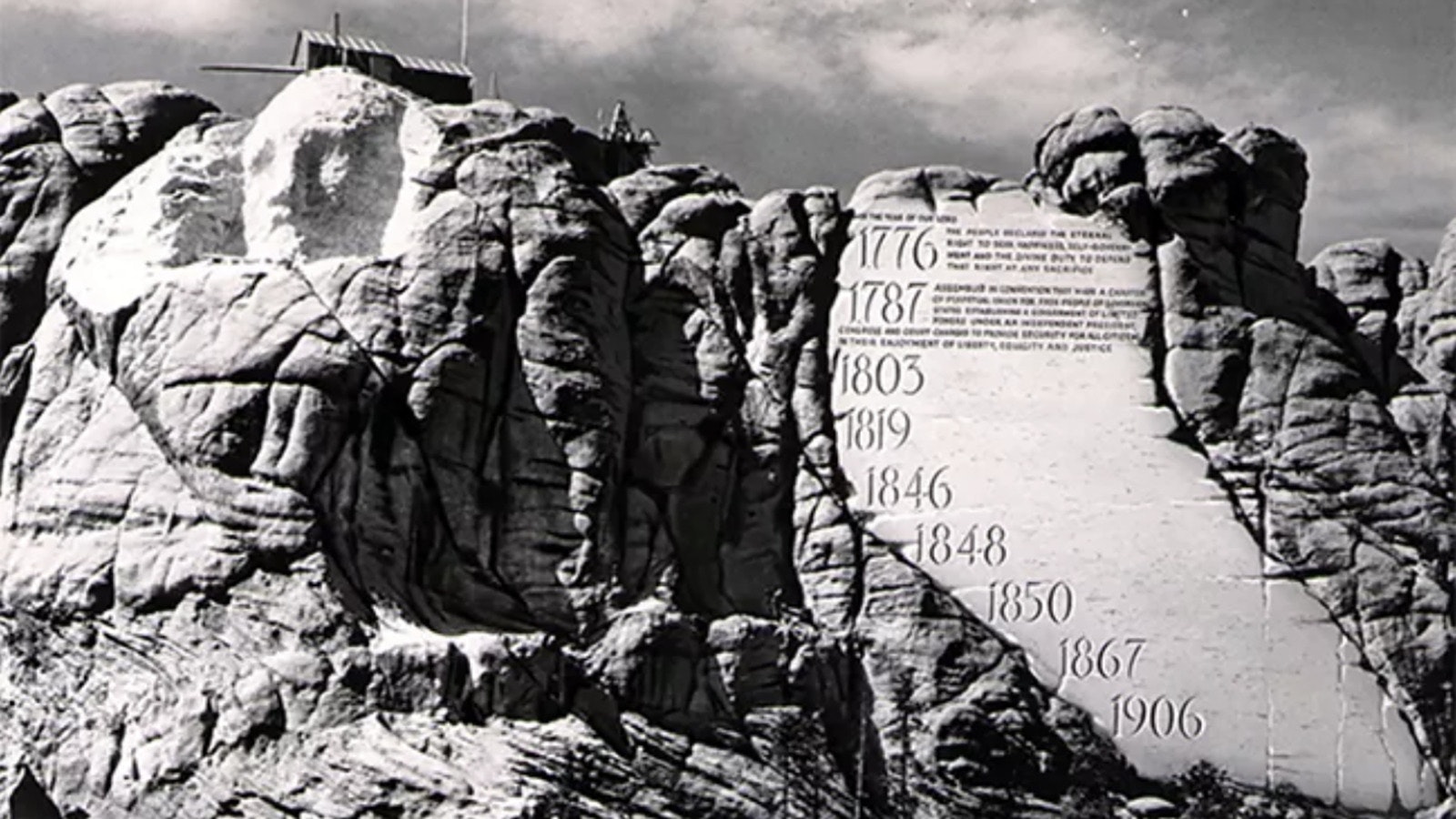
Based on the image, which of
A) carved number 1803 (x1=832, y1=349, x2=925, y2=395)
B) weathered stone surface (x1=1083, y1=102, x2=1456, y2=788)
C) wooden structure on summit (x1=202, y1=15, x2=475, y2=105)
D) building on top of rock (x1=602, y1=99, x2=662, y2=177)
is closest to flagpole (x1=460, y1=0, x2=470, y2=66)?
wooden structure on summit (x1=202, y1=15, x2=475, y2=105)

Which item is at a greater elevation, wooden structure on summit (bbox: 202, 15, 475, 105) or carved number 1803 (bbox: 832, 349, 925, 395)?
wooden structure on summit (bbox: 202, 15, 475, 105)

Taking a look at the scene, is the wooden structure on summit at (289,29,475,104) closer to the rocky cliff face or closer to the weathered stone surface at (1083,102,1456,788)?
the rocky cliff face

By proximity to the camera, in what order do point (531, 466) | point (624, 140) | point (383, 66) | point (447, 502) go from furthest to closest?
point (624, 140) < point (383, 66) < point (531, 466) < point (447, 502)

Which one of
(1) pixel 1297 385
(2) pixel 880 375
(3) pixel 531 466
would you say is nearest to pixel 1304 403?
(1) pixel 1297 385

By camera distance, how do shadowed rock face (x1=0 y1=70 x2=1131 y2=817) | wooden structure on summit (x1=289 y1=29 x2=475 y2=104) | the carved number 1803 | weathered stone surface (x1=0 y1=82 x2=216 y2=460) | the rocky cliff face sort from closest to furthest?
shadowed rock face (x1=0 y1=70 x2=1131 y2=817)
the rocky cliff face
the carved number 1803
weathered stone surface (x1=0 y1=82 x2=216 y2=460)
wooden structure on summit (x1=289 y1=29 x2=475 y2=104)

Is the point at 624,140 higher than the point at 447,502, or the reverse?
the point at 624,140

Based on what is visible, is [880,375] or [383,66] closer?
[880,375]

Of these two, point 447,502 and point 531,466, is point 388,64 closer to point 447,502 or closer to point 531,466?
point 531,466

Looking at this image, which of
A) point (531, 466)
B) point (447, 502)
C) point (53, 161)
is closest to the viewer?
point (447, 502)
